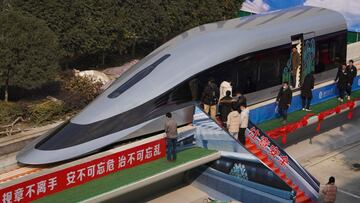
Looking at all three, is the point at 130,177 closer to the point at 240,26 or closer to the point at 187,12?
the point at 240,26

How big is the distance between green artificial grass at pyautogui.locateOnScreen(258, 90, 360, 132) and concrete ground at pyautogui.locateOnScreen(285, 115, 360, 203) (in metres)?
0.94

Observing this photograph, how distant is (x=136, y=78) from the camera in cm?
1469

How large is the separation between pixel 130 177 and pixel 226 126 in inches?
143

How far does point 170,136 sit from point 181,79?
194 cm

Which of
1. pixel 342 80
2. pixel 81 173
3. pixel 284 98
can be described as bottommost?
pixel 342 80

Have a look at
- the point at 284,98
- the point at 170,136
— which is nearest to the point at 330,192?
the point at 170,136

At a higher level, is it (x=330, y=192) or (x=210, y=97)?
(x=210, y=97)

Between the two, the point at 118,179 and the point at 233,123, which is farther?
the point at 233,123

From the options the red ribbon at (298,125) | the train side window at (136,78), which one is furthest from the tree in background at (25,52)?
the red ribbon at (298,125)

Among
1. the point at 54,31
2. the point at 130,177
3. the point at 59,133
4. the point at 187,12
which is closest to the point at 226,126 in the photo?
the point at 130,177

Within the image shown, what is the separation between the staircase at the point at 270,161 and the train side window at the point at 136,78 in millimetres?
3241

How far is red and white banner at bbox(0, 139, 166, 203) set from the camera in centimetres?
1105

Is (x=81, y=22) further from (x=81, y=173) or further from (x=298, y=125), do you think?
(x=81, y=173)

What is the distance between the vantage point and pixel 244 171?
44.8 feet
